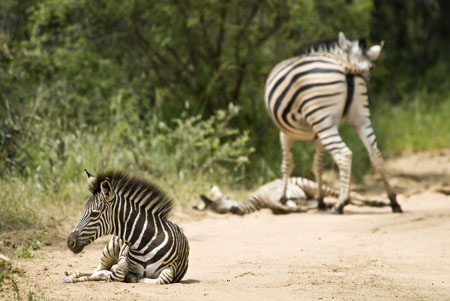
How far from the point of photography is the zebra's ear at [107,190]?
483 centimetres

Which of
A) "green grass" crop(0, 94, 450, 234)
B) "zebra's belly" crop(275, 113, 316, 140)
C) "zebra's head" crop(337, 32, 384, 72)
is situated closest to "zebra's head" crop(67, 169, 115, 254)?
"green grass" crop(0, 94, 450, 234)

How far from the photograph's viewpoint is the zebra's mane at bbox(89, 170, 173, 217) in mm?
4949

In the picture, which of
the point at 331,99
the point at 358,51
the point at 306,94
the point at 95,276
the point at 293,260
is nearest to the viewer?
the point at 95,276

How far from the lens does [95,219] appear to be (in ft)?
16.1

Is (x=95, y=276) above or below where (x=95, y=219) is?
below

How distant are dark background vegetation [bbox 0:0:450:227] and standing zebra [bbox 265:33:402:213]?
152cm

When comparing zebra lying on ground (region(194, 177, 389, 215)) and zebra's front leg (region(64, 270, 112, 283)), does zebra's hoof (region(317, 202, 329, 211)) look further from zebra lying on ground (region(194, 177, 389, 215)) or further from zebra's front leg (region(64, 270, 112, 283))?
zebra's front leg (region(64, 270, 112, 283))

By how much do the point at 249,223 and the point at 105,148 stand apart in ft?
8.47

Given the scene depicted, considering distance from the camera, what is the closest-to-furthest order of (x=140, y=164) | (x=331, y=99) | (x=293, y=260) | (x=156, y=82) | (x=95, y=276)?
1. (x=95, y=276)
2. (x=293, y=260)
3. (x=331, y=99)
4. (x=140, y=164)
5. (x=156, y=82)

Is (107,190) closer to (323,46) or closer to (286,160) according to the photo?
(286,160)

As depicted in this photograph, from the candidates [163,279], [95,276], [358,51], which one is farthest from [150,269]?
[358,51]

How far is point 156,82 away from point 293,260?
287 inches

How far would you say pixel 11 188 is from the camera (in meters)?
8.03

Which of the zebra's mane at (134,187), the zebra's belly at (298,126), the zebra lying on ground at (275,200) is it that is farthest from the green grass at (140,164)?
the zebra's mane at (134,187)
